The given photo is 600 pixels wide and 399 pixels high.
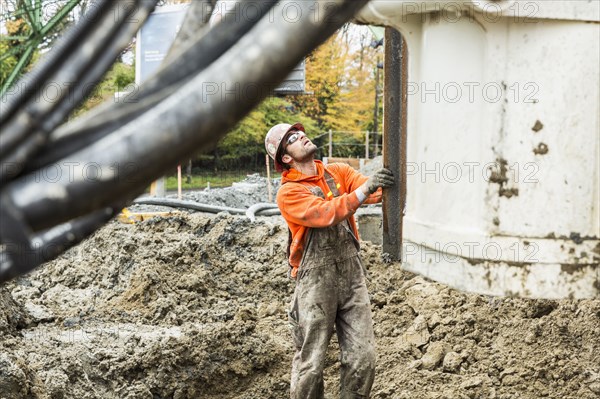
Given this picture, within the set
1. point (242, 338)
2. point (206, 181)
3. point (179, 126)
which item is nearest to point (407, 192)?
point (179, 126)

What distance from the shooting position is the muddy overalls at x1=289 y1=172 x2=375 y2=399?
5.04 meters

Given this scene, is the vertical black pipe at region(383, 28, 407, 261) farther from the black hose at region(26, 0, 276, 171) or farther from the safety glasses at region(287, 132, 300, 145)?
the black hose at region(26, 0, 276, 171)

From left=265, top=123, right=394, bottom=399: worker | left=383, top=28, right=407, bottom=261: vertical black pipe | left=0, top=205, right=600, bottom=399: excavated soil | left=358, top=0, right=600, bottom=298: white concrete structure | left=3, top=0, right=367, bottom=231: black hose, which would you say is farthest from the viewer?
left=383, top=28, right=407, bottom=261: vertical black pipe

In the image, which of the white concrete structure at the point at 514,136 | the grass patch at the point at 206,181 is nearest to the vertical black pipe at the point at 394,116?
the white concrete structure at the point at 514,136

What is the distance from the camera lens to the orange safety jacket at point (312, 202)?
15.6 feet

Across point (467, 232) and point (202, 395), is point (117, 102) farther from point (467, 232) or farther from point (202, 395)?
Result: point (202, 395)

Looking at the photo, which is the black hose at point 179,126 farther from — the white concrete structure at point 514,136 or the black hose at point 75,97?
the white concrete structure at point 514,136

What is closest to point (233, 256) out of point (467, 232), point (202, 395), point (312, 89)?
point (202, 395)

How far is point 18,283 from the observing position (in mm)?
9102

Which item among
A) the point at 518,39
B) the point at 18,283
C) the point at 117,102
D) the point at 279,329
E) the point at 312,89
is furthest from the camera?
the point at 312,89

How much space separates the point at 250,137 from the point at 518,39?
28778 mm

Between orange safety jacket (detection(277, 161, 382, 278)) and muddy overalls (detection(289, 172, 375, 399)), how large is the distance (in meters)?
0.08

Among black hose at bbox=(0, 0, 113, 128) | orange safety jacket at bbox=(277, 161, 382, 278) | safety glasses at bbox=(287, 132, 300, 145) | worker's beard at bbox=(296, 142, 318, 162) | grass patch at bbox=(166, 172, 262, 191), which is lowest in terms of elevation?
grass patch at bbox=(166, 172, 262, 191)

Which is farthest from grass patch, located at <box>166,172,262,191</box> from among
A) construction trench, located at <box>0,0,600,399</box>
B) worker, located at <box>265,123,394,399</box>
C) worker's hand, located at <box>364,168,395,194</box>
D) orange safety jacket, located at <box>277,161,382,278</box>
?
worker's hand, located at <box>364,168,395,194</box>
